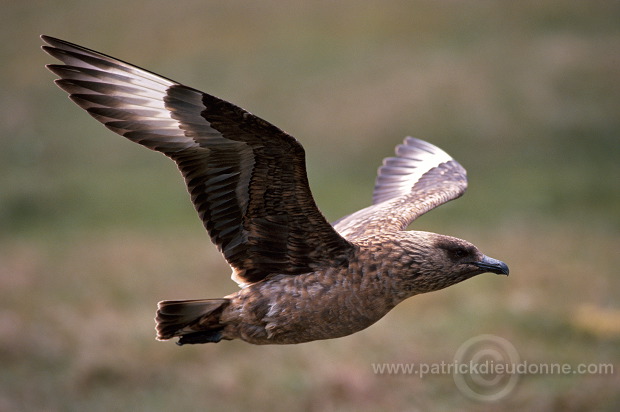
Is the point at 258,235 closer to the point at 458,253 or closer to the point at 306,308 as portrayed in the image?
the point at 306,308

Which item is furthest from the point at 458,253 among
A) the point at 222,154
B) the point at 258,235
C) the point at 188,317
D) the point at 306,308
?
the point at 188,317

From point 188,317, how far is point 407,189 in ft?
7.95

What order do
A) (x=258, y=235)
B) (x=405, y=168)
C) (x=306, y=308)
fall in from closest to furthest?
(x=306, y=308) < (x=258, y=235) < (x=405, y=168)

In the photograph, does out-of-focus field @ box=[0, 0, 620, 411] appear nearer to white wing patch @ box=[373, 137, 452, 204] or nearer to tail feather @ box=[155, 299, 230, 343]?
white wing patch @ box=[373, 137, 452, 204]

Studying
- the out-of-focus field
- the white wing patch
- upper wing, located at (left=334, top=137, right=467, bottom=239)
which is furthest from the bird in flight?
the out-of-focus field

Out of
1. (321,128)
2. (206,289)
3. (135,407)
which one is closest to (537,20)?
(321,128)

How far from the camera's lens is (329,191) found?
17125 mm

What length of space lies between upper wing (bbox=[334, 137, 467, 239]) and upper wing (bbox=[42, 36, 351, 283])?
62cm

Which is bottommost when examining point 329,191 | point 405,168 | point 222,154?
point 222,154

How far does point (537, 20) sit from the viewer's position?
70.8 feet

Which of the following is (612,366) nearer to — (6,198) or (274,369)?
(274,369)

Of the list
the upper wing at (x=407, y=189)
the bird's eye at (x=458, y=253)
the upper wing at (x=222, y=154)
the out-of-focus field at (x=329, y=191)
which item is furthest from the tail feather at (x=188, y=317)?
the out-of-focus field at (x=329, y=191)

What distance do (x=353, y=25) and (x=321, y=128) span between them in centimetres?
374

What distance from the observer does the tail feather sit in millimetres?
5258
